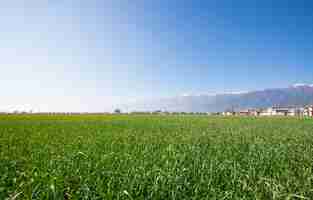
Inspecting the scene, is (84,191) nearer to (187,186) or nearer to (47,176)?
(47,176)

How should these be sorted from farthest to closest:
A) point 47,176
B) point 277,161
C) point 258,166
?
point 277,161 < point 258,166 < point 47,176

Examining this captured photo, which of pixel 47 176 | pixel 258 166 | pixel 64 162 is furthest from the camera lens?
pixel 258 166

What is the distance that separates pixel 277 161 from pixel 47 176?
6.40 metres

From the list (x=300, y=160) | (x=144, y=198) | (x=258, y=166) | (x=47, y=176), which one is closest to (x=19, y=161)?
(x=47, y=176)

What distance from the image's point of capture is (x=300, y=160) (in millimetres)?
8445

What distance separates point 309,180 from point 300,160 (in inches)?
122

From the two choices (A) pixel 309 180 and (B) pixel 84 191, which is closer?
(B) pixel 84 191

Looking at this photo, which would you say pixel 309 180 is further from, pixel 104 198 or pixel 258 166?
pixel 104 198

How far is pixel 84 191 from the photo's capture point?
4.12 meters

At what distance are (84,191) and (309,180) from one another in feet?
15.2

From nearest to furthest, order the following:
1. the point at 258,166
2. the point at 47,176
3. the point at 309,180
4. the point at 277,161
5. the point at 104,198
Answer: the point at 104,198 → the point at 47,176 → the point at 309,180 → the point at 258,166 → the point at 277,161

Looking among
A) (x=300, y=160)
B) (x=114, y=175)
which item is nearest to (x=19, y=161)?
(x=114, y=175)

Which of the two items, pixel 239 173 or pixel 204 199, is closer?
pixel 204 199

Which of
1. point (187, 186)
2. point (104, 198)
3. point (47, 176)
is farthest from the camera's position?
Answer: point (47, 176)
